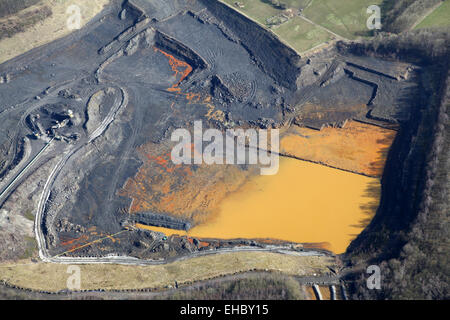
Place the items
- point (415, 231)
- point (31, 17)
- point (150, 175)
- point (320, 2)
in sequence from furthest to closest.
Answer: point (320, 2) < point (31, 17) < point (150, 175) < point (415, 231)

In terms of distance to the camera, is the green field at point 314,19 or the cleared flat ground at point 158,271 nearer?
the cleared flat ground at point 158,271

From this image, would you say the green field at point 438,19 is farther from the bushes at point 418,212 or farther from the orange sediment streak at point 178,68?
the orange sediment streak at point 178,68

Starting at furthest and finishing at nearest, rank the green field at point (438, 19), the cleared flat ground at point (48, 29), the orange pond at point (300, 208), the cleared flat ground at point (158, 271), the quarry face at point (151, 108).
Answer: the green field at point (438, 19), the cleared flat ground at point (48, 29), the quarry face at point (151, 108), the orange pond at point (300, 208), the cleared flat ground at point (158, 271)

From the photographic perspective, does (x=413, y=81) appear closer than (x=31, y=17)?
Yes

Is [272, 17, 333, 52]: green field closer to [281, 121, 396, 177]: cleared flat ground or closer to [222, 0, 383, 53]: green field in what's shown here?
[222, 0, 383, 53]: green field

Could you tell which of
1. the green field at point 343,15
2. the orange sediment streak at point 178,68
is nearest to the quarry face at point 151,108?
the orange sediment streak at point 178,68

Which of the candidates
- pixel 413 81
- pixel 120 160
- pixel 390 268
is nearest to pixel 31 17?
pixel 120 160
